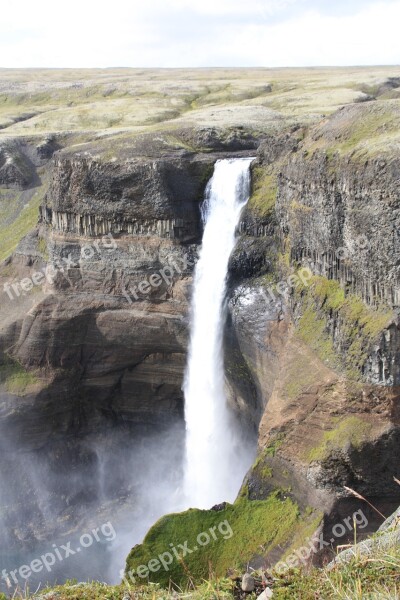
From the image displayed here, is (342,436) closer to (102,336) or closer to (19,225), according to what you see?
(102,336)

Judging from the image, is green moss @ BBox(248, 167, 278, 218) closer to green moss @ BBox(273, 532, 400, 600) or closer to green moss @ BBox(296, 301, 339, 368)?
green moss @ BBox(296, 301, 339, 368)

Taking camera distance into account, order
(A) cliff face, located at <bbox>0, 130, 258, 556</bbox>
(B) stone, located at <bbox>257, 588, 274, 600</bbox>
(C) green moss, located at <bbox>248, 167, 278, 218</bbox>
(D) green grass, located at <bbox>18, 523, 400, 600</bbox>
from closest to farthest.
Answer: (D) green grass, located at <bbox>18, 523, 400, 600</bbox>
(B) stone, located at <bbox>257, 588, 274, 600</bbox>
(C) green moss, located at <bbox>248, 167, 278, 218</bbox>
(A) cliff face, located at <bbox>0, 130, 258, 556</bbox>

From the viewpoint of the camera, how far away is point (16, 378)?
4253 centimetres

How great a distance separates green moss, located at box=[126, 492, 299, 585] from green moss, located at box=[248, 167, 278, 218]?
16336 millimetres

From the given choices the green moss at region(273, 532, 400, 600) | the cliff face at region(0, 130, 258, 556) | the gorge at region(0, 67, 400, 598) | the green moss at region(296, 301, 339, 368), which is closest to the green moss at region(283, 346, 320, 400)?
the gorge at region(0, 67, 400, 598)

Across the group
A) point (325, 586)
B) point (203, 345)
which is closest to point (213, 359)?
point (203, 345)

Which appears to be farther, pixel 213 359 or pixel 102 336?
pixel 102 336

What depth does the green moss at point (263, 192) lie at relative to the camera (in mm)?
36719

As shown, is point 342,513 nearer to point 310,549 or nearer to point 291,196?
point 310,549

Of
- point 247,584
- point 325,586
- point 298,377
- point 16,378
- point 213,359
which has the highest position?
point 325,586

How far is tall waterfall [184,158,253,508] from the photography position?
123 feet

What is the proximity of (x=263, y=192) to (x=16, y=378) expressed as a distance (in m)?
20.4

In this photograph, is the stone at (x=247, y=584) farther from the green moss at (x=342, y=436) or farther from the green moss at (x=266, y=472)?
the green moss at (x=266, y=472)

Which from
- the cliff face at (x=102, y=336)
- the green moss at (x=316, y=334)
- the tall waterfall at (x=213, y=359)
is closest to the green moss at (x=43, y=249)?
the cliff face at (x=102, y=336)
